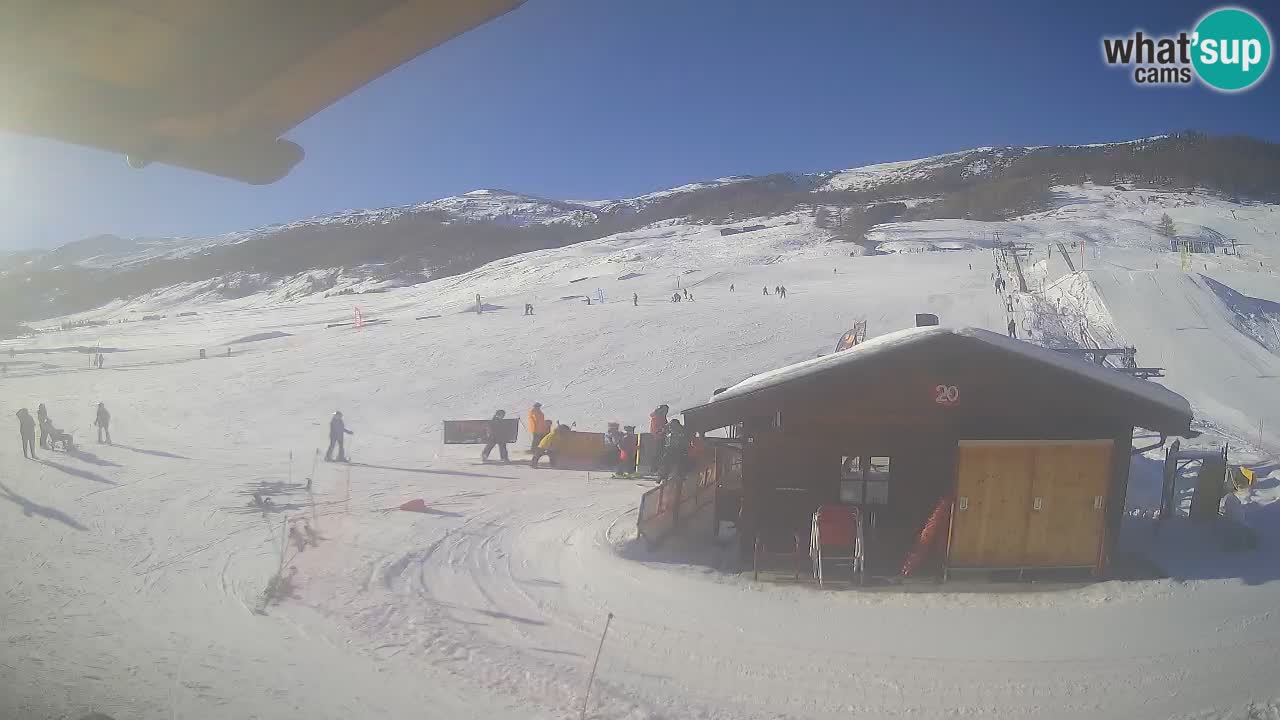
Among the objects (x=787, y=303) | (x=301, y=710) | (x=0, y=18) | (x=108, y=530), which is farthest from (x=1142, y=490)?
(x=787, y=303)

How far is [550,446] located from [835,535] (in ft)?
29.4

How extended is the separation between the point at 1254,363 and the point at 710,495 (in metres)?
23.1

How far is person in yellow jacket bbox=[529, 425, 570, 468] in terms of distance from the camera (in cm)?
1628

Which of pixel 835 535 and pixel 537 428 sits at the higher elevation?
pixel 537 428

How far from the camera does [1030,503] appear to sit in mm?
8914

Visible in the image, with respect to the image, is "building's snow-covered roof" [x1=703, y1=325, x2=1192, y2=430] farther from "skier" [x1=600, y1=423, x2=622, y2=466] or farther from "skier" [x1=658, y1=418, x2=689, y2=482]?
"skier" [x1=600, y1=423, x2=622, y2=466]

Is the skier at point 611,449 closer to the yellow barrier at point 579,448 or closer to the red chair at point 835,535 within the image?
the yellow barrier at point 579,448

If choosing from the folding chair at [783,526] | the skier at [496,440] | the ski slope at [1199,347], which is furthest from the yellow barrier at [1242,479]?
the skier at [496,440]

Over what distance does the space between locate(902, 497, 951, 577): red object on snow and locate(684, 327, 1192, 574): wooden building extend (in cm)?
11

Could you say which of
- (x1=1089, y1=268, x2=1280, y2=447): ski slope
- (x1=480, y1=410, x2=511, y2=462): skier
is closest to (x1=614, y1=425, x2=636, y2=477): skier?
(x1=480, y1=410, x2=511, y2=462): skier

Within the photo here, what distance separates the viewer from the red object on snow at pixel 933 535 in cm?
882

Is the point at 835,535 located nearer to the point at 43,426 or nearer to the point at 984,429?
the point at 984,429

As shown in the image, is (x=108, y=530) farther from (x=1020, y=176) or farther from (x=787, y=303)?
(x=1020, y=176)

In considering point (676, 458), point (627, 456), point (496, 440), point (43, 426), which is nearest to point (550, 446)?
point (496, 440)
